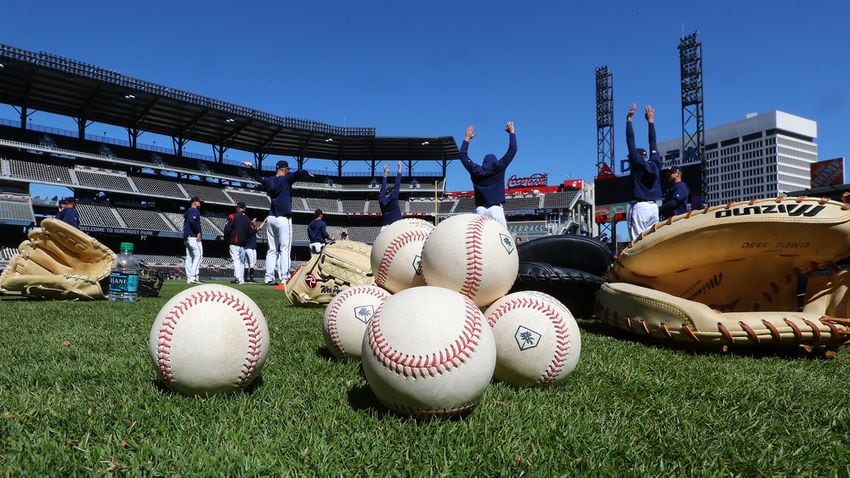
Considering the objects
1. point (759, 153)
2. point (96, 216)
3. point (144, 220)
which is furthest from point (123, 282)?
point (759, 153)

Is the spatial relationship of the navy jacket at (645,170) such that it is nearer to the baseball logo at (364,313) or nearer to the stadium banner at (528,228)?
the baseball logo at (364,313)

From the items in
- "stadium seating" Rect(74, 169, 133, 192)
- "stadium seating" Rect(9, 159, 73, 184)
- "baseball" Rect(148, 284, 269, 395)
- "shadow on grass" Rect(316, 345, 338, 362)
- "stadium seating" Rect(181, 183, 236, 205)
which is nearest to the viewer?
"baseball" Rect(148, 284, 269, 395)

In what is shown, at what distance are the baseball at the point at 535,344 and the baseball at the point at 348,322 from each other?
756mm

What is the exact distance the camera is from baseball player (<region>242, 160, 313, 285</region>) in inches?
348

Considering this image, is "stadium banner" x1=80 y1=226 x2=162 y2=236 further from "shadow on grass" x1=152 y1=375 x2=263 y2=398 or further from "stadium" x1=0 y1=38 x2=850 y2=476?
"shadow on grass" x1=152 y1=375 x2=263 y2=398

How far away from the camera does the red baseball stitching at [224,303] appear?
2163 mm

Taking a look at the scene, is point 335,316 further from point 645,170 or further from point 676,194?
point 676,194

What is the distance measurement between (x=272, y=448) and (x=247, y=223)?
1111 cm

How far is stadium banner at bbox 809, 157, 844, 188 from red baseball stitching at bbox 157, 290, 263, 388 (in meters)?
41.7

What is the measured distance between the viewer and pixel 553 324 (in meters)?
2.46

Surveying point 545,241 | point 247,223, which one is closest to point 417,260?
point 545,241

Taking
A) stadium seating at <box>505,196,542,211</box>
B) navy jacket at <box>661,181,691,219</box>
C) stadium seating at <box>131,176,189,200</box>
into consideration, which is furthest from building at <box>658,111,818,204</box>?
navy jacket at <box>661,181,691,219</box>

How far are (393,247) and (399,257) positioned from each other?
103 millimetres

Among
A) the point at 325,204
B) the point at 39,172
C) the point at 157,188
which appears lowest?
the point at 325,204
